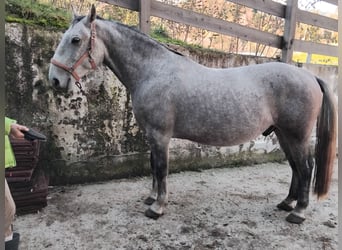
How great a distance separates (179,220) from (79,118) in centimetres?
149

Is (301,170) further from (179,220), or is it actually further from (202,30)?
(202,30)

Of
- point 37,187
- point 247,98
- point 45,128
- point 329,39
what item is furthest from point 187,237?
point 329,39

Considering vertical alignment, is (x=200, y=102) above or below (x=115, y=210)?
above

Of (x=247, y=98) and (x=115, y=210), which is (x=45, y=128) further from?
(x=247, y=98)

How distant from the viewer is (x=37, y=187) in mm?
2338

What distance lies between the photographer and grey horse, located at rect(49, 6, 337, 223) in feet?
7.14

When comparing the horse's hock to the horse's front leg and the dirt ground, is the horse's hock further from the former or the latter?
the horse's front leg

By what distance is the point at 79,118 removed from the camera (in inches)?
112

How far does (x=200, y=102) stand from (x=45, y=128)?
64.0 inches

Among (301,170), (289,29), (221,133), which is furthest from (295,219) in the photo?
(289,29)

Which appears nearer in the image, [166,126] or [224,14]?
[166,126]

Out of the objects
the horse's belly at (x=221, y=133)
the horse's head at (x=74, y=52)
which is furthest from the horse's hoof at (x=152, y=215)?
the horse's head at (x=74, y=52)

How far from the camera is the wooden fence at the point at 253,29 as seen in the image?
2.99 meters

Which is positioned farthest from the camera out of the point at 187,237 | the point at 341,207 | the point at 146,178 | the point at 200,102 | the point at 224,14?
the point at 224,14
